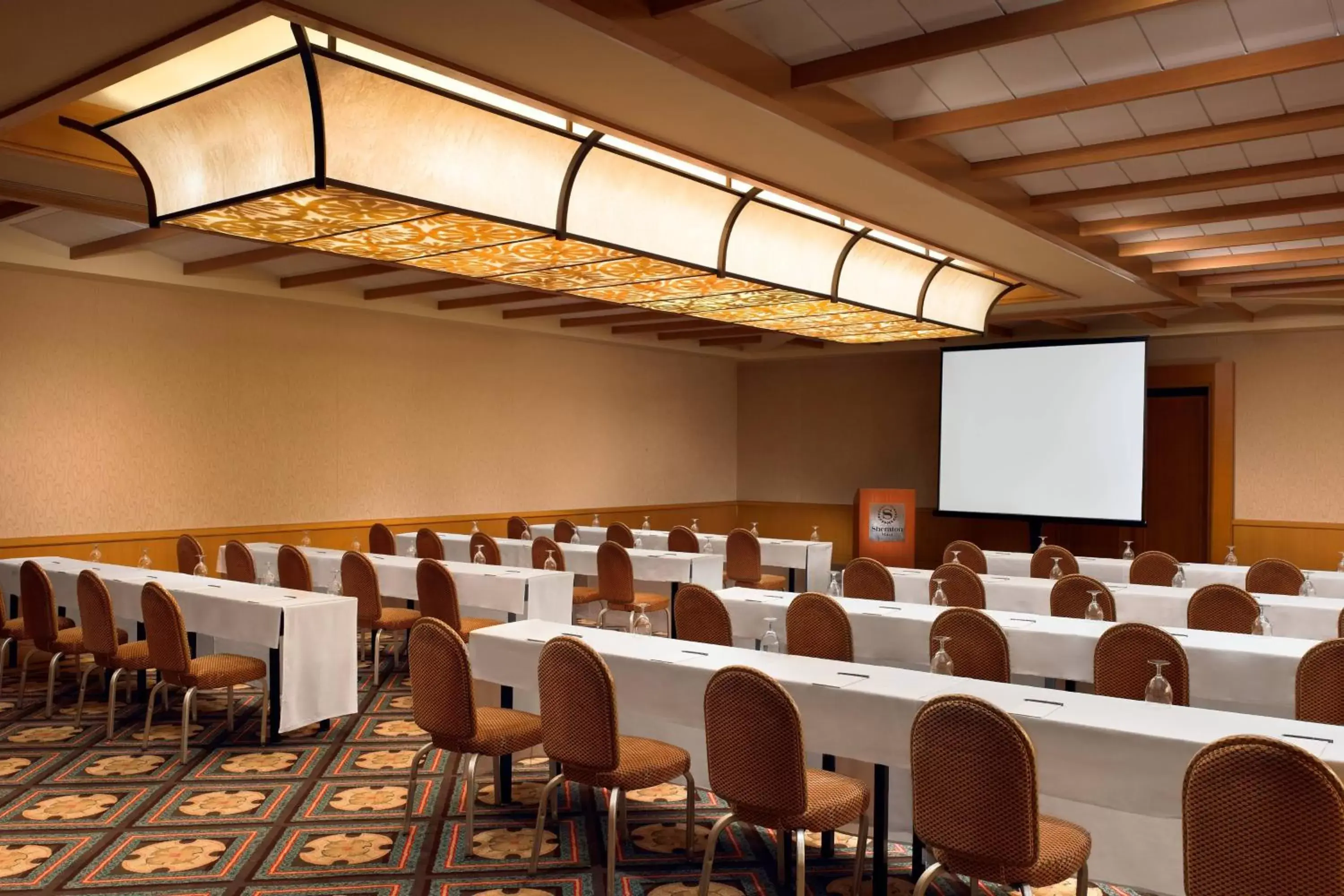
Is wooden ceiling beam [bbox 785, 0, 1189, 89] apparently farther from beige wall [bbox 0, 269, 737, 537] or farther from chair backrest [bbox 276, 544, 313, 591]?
beige wall [bbox 0, 269, 737, 537]

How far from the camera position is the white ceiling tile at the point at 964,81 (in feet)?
15.5

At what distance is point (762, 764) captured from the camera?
132 inches

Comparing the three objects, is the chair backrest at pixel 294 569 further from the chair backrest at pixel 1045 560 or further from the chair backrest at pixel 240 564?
the chair backrest at pixel 1045 560

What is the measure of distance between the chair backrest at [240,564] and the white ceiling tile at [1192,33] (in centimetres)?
713

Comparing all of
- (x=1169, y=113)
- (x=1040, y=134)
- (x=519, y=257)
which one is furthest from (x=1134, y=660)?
(x=519, y=257)

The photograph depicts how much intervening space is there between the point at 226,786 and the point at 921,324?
22.0 feet

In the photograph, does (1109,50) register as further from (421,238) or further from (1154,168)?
(421,238)

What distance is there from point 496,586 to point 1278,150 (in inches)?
229

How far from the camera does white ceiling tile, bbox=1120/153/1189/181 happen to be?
20.6 ft

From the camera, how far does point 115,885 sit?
3.97 metres

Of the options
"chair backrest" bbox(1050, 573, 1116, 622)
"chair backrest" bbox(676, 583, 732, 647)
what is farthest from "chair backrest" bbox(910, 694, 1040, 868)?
"chair backrest" bbox(1050, 573, 1116, 622)

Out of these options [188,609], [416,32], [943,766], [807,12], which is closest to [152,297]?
[188,609]

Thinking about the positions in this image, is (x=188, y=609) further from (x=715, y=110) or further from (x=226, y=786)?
(x=715, y=110)

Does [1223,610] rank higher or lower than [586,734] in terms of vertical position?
higher
